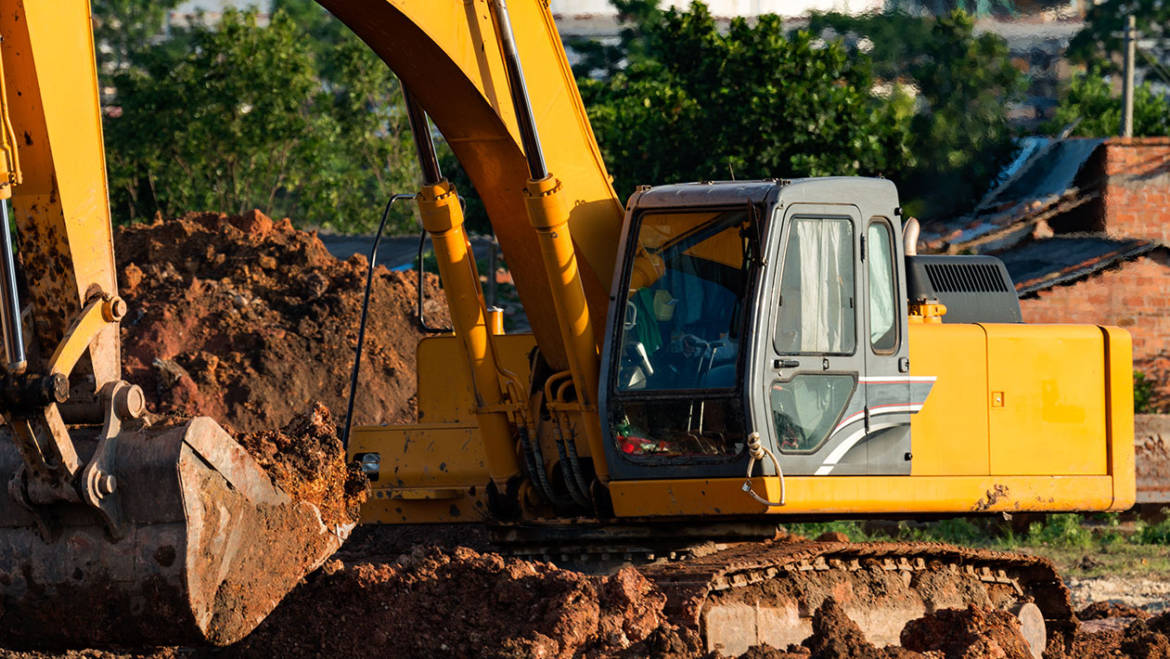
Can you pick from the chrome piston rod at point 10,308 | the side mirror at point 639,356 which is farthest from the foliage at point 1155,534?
the chrome piston rod at point 10,308

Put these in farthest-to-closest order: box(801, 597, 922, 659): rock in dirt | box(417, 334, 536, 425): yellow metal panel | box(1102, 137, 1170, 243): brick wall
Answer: box(1102, 137, 1170, 243): brick wall < box(417, 334, 536, 425): yellow metal panel < box(801, 597, 922, 659): rock in dirt

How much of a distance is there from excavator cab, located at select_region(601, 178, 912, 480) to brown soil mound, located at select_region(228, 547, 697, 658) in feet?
2.44

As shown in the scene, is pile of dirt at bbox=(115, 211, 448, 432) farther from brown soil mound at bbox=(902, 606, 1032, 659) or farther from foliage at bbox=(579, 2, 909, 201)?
brown soil mound at bbox=(902, 606, 1032, 659)

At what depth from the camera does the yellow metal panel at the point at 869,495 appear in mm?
7551

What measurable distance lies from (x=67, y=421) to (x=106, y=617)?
30.4 inches

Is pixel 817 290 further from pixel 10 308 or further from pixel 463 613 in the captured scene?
pixel 10 308

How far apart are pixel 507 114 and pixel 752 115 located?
13.7m

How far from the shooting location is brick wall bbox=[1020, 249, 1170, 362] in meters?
20.4

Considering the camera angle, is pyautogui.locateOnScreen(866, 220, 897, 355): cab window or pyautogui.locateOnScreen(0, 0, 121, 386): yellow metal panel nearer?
pyautogui.locateOnScreen(0, 0, 121, 386): yellow metal panel

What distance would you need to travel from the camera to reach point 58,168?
5.79 meters

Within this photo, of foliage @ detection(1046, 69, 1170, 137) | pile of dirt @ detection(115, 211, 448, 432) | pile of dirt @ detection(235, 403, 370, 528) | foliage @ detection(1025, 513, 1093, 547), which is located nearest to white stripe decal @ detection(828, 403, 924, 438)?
pile of dirt @ detection(235, 403, 370, 528)

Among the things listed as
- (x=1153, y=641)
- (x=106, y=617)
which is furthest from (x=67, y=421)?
(x=1153, y=641)

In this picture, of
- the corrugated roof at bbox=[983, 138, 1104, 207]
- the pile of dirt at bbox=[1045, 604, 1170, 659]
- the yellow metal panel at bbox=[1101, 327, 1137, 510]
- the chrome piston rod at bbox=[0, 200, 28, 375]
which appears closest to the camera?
the chrome piston rod at bbox=[0, 200, 28, 375]

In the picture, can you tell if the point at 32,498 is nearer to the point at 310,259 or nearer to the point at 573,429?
the point at 573,429
